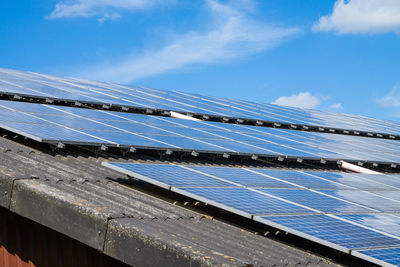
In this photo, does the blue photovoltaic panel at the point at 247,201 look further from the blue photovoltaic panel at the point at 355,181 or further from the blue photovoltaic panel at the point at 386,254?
the blue photovoltaic panel at the point at 355,181

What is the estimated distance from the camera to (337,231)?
8.89 m

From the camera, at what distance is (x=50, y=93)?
65.7ft

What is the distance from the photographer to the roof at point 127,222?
7.44 m

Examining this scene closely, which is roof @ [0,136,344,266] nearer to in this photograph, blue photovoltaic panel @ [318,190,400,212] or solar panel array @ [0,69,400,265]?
solar panel array @ [0,69,400,265]

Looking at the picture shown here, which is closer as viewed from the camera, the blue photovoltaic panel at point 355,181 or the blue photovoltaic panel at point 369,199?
the blue photovoltaic panel at point 369,199

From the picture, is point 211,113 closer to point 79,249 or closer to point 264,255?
point 79,249

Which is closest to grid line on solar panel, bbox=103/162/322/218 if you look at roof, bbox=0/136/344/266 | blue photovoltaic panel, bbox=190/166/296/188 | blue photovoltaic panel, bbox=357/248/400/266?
roof, bbox=0/136/344/266

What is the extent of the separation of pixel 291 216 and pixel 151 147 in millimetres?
5313

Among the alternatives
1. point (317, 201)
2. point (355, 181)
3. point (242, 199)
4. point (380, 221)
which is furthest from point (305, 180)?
point (242, 199)

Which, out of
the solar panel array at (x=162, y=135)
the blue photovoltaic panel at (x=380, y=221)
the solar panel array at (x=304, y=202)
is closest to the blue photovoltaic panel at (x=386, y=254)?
the solar panel array at (x=304, y=202)

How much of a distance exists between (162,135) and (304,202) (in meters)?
6.14

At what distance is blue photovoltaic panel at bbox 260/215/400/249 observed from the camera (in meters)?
8.39

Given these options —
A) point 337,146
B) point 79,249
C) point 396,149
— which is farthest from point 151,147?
point 396,149

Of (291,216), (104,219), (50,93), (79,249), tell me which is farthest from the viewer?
(50,93)
